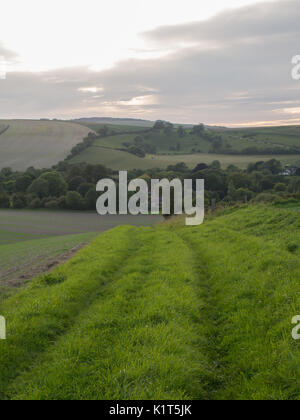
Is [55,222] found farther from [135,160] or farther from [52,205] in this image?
[135,160]

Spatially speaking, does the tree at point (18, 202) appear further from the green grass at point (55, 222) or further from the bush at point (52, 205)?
the bush at point (52, 205)

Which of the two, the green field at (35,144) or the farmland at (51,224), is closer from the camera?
the farmland at (51,224)

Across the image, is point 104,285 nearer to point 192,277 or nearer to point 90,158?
point 192,277

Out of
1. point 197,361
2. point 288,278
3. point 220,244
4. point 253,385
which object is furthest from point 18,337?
point 220,244

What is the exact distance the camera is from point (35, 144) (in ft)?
548

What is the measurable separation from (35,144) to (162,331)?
564 feet

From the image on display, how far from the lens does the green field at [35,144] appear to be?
147 meters

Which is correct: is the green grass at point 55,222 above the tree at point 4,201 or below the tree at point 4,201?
below

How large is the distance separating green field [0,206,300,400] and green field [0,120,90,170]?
13681 cm

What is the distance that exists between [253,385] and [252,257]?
800 cm

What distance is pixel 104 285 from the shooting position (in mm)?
13422

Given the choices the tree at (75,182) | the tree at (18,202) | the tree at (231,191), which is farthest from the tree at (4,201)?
the tree at (231,191)

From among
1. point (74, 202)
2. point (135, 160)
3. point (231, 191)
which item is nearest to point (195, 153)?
point (135, 160)

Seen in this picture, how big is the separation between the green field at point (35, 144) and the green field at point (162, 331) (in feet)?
449
